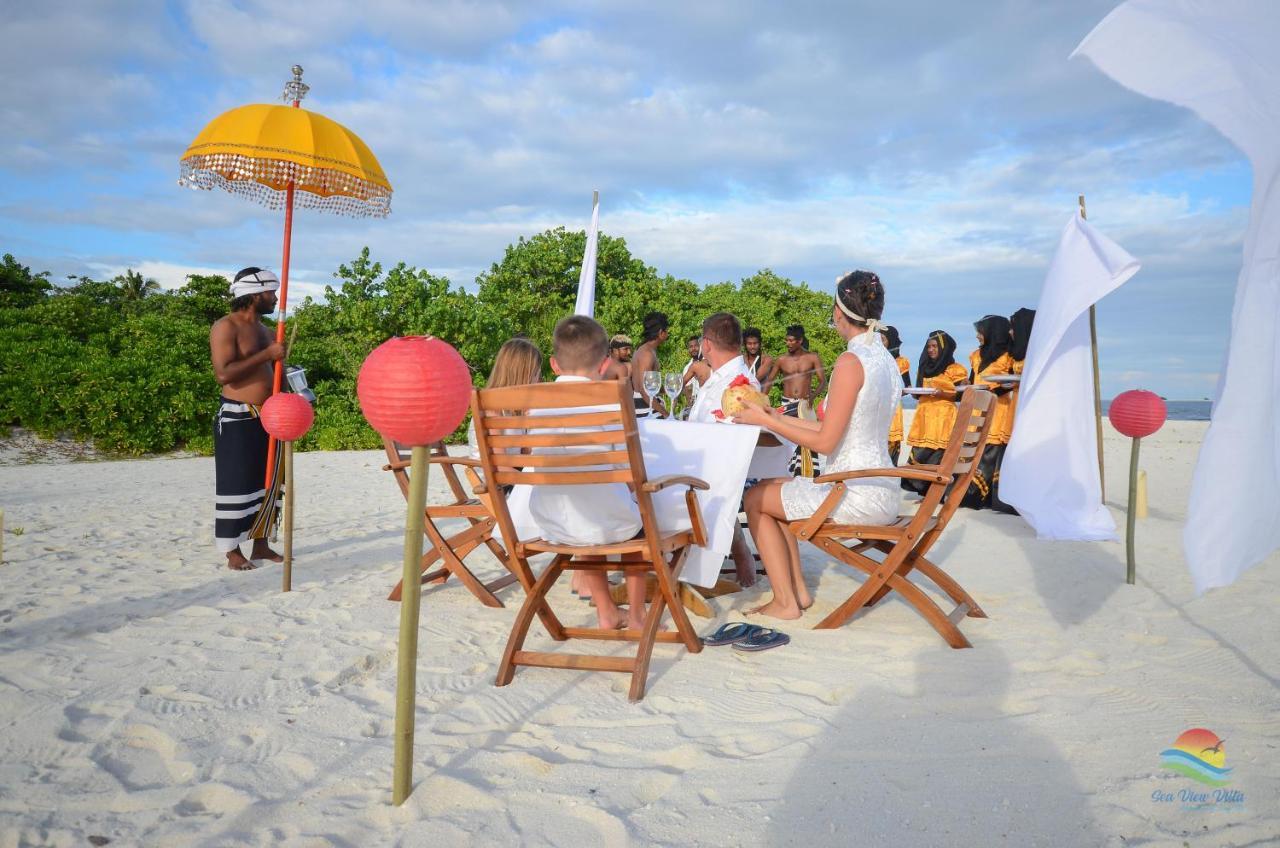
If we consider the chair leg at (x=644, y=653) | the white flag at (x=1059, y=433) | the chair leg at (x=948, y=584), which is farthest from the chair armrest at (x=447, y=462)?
the white flag at (x=1059, y=433)

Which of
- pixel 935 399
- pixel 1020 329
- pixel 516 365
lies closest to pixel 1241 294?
pixel 516 365

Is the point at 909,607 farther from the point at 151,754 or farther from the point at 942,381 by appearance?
the point at 942,381

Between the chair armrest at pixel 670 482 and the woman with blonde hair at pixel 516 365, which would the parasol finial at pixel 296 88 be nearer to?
the woman with blonde hair at pixel 516 365

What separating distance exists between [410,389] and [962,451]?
2.50 meters

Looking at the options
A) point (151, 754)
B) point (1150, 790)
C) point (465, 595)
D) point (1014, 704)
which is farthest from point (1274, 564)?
point (151, 754)

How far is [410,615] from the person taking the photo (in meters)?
1.95

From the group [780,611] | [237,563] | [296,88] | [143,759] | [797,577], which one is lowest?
[237,563]

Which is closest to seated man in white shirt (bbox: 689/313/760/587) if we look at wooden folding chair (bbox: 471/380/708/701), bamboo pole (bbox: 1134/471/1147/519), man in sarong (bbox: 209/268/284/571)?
wooden folding chair (bbox: 471/380/708/701)

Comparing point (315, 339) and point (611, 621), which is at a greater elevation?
point (315, 339)

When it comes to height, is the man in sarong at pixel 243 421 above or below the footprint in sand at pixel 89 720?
above

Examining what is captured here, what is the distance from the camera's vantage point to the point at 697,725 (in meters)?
2.59

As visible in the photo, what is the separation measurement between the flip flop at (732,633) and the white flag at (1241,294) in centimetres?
180

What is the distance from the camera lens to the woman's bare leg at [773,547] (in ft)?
12.4

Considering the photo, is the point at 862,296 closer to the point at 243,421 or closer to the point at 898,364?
the point at 243,421
